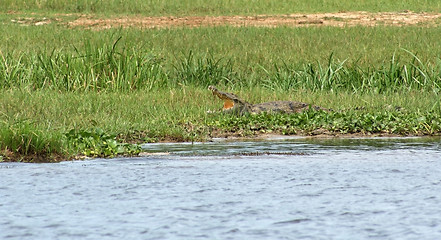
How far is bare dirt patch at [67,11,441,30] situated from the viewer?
25.4 m

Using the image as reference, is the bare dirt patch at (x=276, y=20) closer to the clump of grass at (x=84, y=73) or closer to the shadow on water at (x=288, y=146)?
the clump of grass at (x=84, y=73)

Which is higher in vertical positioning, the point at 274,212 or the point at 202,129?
the point at 274,212

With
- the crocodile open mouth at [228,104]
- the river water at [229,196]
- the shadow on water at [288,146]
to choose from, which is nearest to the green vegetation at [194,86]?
the crocodile open mouth at [228,104]

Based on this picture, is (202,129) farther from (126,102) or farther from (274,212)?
(274,212)

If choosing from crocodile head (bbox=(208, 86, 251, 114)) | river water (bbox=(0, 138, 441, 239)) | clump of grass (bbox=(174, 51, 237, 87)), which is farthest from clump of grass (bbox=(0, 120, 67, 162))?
clump of grass (bbox=(174, 51, 237, 87))

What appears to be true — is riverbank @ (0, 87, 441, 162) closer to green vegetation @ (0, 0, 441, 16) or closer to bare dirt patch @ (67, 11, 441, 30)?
bare dirt patch @ (67, 11, 441, 30)

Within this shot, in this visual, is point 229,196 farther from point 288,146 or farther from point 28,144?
point 288,146

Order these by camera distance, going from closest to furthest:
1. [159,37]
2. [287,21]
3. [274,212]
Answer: [274,212] < [159,37] < [287,21]

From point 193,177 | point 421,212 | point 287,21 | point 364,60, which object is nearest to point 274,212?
point 421,212

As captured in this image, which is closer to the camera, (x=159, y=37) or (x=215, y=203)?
(x=215, y=203)

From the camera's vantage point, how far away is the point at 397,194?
6125mm

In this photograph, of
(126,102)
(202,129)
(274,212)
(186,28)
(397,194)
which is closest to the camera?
(274,212)

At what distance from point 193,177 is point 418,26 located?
18.3 metres

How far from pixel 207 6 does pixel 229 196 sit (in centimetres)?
2472
